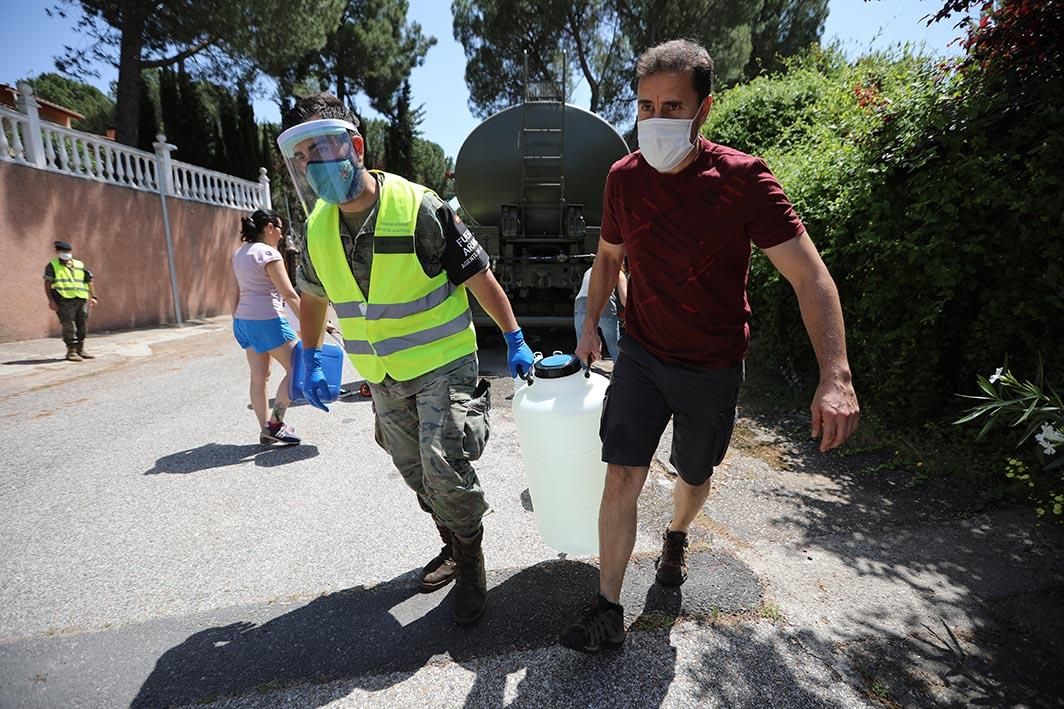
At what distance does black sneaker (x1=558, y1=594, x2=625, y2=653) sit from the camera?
1896mm

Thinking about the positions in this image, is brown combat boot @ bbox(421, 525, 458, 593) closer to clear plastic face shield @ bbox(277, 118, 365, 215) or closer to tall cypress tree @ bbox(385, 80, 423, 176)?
clear plastic face shield @ bbox(277, 118, 365, 215)

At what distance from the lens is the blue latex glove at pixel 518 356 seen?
7.38 ft

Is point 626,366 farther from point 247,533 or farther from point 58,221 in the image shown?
point 58,221

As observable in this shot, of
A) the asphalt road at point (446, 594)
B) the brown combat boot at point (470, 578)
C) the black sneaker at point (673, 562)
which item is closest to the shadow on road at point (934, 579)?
the asphalt road at point (446, 594)

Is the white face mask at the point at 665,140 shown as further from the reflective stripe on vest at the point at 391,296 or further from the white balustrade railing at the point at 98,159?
the white balustrade railing at the point at 98,159

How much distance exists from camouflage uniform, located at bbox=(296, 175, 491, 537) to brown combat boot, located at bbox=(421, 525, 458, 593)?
0.21 m

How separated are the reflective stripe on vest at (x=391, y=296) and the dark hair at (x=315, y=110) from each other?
284 mm

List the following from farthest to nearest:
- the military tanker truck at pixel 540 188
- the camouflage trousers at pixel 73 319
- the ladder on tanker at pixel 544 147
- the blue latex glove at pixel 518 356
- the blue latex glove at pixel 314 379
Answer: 1. the camouflage trousers at pixel 73 319
2. the ladder on tanker at pixel 544 147
3. the military tanker truck at pixel 540 188
4. the blue latex glove at pixel 314 379
5. the blue latex glove at pixel 518 356

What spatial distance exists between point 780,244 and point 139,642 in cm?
269

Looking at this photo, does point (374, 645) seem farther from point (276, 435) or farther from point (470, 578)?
point (276, 435)

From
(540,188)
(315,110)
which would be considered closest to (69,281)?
(540,188)

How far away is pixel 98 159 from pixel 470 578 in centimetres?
1083

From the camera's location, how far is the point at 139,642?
2104mm

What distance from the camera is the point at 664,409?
2043mm
